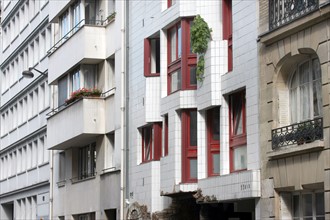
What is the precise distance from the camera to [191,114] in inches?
1126

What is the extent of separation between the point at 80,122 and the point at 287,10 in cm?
1536

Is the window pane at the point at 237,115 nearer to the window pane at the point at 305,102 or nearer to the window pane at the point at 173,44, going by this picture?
the window pane at the point at 305,102

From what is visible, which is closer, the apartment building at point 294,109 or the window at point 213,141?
the apartment building at point 294,109

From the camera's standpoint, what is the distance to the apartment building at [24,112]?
47281mm

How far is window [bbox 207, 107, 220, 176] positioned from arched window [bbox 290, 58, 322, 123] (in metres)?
4.13

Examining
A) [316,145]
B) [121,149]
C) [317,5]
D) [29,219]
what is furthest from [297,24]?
[29,219]

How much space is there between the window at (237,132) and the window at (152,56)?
6.17 metres

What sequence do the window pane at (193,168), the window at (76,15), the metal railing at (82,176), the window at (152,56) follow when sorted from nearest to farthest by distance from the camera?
the window pane at (193,168) → the window at (152,56) → the metal railing at (82,176) → the window at (76,15)

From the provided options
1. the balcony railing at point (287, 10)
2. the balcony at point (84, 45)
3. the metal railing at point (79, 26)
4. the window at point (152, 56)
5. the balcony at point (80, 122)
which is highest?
the metal railing at point (79, 26)

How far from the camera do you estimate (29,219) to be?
5009 centimetres

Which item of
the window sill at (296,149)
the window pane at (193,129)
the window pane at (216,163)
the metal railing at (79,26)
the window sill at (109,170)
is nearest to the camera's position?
the window sill at (296,149)

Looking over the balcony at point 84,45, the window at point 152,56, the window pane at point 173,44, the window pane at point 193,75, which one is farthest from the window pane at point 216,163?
the balcony at point 84,45

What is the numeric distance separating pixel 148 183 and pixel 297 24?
36.5 feet

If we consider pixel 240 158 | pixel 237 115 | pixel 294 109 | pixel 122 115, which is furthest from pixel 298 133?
pixel 122 115
